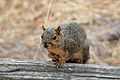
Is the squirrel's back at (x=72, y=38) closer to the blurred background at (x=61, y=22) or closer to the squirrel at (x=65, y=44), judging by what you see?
the squirrel at (x=65, y=44)

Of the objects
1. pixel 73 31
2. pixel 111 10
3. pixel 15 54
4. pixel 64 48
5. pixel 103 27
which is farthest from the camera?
pixel 111 10

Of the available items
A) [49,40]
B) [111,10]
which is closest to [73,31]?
[49,40]

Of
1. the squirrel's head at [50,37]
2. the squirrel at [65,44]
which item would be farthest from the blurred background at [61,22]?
the squirrel's head at [50,37]

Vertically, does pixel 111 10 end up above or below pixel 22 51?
above

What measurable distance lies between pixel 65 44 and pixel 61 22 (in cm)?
296

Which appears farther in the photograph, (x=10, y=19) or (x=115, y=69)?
(x=10, y=19)

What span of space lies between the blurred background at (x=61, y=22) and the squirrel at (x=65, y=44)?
1459 mm

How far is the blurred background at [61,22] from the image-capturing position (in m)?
5.28

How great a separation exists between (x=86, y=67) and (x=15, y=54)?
2579mm

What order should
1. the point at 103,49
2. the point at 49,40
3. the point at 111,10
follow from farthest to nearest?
the point at 111,10, the point at 103,49, the point at 49,40

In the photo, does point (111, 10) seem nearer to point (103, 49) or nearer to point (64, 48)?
point (103, 49)

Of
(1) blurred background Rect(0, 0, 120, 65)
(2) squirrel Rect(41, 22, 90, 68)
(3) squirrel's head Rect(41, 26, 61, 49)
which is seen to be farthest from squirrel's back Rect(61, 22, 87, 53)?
(1) blurred background Rect(0, 0, 120, 65)

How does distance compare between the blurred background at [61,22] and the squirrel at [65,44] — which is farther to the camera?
the blurred background at [61,22]

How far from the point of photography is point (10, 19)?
6.23 m
